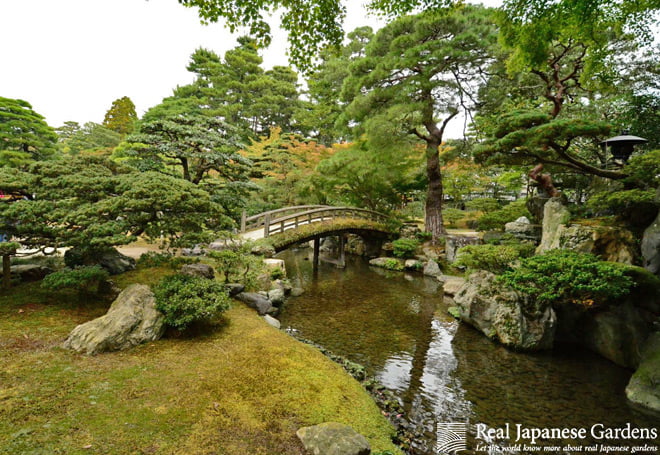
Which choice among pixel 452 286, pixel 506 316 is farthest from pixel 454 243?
pixel 506 316

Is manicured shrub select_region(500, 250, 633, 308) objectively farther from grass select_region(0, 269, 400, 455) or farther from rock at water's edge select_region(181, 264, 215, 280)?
rock at water's edge select_region(181, 264, 215, 280)

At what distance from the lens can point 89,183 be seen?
5547 mm

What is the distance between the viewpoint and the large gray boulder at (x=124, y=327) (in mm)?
4367

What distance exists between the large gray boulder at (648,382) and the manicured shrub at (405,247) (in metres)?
10.4

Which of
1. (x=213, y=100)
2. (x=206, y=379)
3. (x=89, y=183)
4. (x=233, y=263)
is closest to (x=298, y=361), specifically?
(x=206, y=379)

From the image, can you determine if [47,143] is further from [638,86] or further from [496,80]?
[638,86]

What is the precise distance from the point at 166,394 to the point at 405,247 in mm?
13307

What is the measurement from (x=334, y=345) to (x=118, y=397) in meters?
4.32

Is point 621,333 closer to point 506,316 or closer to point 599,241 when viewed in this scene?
point 506,316

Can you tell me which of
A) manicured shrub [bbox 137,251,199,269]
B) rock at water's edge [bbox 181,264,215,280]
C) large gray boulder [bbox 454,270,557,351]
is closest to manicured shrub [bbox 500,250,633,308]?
large gray boulder [bbox 454,270,557,351]

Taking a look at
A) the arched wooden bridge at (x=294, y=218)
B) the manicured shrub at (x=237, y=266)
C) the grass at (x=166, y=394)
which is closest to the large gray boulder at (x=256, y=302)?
the manicured shrub at (x=237, y=266)

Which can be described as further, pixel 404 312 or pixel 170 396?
pixel 404 312

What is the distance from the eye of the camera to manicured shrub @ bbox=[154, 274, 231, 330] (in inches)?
197

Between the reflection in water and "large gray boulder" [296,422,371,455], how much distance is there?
4.40 feet
